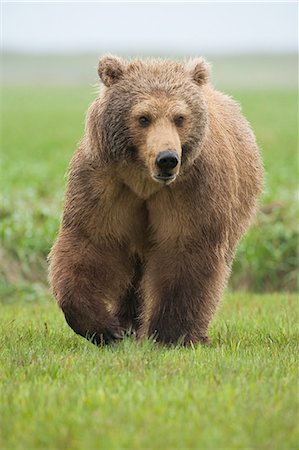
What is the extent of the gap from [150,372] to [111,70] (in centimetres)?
211

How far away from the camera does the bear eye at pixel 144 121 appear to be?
636 centimetres

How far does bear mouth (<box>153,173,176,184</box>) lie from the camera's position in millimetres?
6176

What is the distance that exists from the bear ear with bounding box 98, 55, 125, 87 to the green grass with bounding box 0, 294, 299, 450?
1.59 m

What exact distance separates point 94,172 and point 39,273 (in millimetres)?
4869

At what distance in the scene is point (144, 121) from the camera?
20.9 feet

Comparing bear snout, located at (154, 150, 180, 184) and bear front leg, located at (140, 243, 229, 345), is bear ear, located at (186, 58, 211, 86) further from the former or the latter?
bear front leg, located at (140, 243, 229, 345)

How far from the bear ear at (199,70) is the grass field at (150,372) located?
5.55ft

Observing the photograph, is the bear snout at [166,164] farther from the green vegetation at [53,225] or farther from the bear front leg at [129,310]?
the green vegetation at [53,225]

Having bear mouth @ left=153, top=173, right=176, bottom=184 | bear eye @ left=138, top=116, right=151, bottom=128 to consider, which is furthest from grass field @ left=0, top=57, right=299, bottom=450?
bear eye @ left=138, top=116, right=151, bottom=128

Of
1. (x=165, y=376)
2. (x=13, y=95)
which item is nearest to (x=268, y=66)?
(x=13, y=95)

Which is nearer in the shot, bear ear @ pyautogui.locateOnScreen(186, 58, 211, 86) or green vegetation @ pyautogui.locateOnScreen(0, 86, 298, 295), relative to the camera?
bear ear @ pyautogui.locateOnScreen(186, 58, 211, 86)

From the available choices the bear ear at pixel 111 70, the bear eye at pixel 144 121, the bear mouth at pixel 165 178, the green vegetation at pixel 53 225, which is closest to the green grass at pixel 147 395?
the bear mouth at pixel 165 178

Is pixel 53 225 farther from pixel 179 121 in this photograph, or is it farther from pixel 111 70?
pixel 179 121

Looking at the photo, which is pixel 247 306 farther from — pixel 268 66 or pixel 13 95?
pixel 268 66
